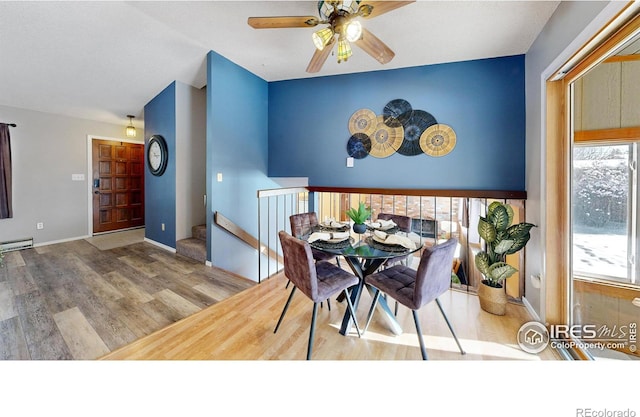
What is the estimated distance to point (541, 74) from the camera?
195cm

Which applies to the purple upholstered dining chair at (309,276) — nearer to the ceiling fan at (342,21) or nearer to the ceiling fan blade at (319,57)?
the ceiling fan at (342,21)

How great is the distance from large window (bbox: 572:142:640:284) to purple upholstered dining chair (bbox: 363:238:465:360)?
992 mm

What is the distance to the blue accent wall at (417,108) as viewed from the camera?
2586mm

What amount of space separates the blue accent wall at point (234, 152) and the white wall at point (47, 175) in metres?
3.34

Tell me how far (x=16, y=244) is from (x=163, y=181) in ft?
7.73

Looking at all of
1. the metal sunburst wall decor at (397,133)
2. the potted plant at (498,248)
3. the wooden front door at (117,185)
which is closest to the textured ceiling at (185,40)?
the metal sunburst wall decor at (397,133)

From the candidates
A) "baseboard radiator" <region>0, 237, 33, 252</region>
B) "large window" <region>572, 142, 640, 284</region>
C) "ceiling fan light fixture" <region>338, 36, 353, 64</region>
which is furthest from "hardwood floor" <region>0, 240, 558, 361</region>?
"ceiling fan light fixture" <region>338, 36, 353, 64</region>

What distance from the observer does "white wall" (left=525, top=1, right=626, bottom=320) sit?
132cm

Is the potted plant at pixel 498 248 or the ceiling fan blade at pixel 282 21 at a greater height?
the ceiling fan blade at pixel 282 21

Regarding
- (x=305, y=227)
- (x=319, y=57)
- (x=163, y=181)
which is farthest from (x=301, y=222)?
(x=163, y=181)

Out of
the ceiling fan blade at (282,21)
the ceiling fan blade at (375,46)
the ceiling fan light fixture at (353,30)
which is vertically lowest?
the ceiling fan light fixture at (353,30)

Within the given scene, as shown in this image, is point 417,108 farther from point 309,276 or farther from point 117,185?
point 117,185
